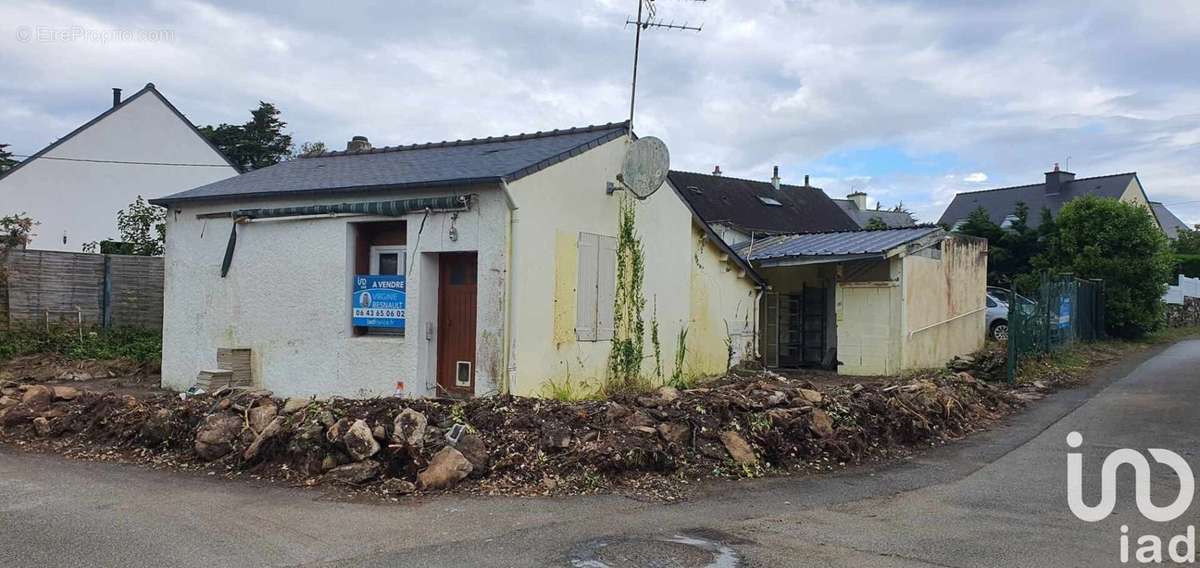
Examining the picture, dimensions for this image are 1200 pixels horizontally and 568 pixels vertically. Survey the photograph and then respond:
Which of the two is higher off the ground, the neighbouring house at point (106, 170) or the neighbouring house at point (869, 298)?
the neighbouring house at point (106, 170)

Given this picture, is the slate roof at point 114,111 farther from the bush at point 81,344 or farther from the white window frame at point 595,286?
the white window frame at point 595,286

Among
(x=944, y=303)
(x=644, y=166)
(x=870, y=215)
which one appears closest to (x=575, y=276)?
(x=644, y=166)

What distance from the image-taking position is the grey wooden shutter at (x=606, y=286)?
1238cm

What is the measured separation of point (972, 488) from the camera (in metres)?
8.09

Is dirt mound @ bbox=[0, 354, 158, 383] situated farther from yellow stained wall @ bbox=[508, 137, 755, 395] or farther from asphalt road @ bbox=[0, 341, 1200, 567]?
yellow stained wall @ bbox=[508, 137, 755, 395]

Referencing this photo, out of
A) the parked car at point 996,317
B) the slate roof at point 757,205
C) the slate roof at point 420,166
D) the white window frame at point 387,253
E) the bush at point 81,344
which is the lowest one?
the bush at point 81,344

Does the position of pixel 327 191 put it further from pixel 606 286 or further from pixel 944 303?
pixel 944 303

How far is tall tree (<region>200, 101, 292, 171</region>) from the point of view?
43.1m

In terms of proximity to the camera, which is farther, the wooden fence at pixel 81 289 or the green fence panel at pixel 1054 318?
the green fence panel at pixel 1054 318

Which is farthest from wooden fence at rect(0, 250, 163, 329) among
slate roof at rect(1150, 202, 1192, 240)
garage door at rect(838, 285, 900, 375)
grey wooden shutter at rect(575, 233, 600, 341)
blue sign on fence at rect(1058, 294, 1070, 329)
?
slate roof at rect(1150, 202, 1192, 240)

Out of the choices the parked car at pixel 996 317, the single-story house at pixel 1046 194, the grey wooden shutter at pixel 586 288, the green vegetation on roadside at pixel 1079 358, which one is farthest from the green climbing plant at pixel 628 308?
the single-story house at pixel 1046 194

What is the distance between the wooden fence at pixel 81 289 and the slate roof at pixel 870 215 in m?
37.3

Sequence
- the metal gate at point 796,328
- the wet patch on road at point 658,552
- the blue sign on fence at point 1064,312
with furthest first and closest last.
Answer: the blue sign on fence at point 1064,312 → the metal gate at point 796,328 → the wet patch on road at point 658,552

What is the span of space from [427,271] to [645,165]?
354 centimetres
